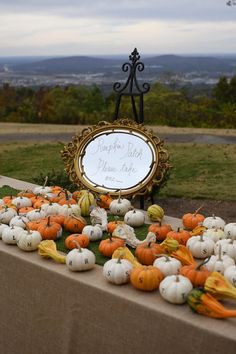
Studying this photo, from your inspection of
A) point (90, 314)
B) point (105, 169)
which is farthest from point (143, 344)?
point (105, 169)

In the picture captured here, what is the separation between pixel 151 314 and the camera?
2.88 meters

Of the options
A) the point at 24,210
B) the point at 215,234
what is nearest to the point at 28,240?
the point at 24,210

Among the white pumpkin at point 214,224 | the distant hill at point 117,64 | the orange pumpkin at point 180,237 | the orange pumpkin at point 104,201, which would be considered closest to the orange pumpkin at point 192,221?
the white pumpkin at point 214,224

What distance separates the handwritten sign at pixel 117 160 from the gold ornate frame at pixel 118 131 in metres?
0.02

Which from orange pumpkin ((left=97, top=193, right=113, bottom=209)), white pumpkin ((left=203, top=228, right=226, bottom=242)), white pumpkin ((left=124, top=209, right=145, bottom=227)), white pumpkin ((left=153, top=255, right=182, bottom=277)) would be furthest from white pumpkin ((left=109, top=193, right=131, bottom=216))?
white pumpkin ((left=153, top=255, right=182, bottom=277))

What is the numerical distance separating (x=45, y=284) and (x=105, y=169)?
1.92 m

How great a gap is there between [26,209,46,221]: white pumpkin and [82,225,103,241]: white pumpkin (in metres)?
0.44

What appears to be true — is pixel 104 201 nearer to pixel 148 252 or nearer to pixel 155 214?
pixel 155 214

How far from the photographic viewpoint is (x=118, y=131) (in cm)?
538

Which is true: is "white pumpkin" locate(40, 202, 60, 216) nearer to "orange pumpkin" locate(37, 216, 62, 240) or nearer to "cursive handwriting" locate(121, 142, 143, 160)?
"orange pumpkin" locate(37, 216, 62, 240)

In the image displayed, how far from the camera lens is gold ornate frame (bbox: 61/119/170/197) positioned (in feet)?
16.5

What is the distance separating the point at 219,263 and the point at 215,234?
0.58 metres

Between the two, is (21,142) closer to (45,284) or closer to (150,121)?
(150,121)

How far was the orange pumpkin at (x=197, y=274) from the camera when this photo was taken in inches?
119
